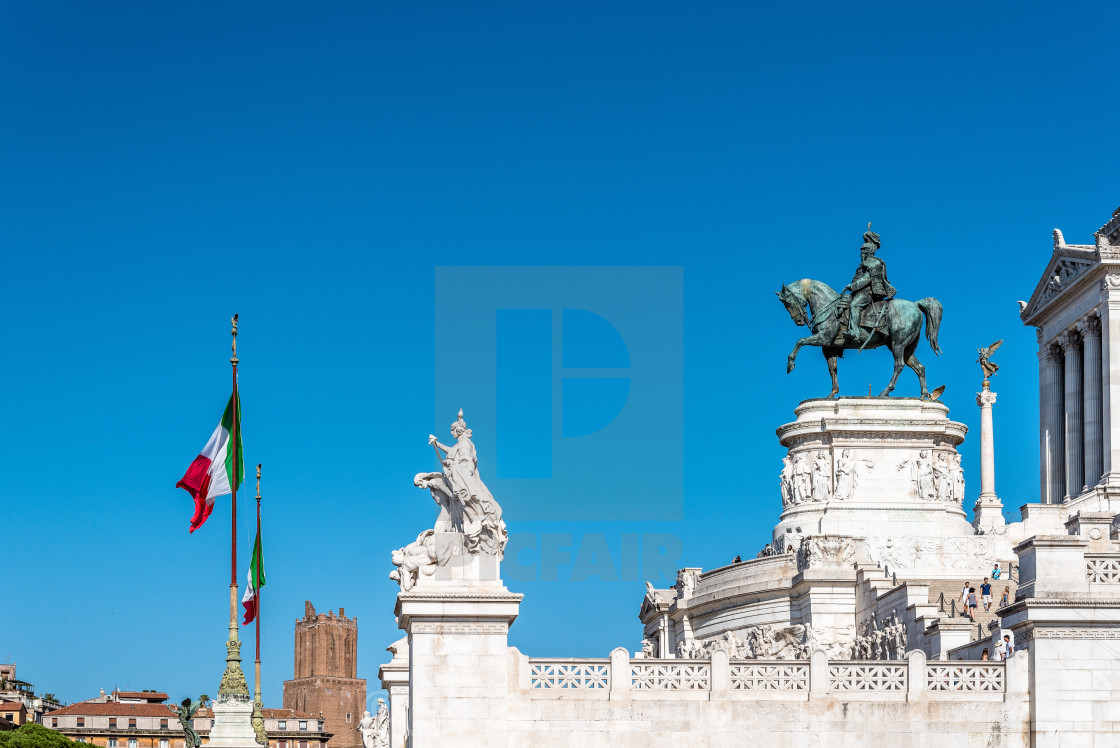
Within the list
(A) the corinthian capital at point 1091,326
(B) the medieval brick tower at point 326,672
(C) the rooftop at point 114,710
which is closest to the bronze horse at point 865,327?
(A) the corinthian capital at point 1091,326

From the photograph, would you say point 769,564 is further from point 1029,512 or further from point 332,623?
point 332,623

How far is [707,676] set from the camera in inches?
1260

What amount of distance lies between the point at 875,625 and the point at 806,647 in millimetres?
1903

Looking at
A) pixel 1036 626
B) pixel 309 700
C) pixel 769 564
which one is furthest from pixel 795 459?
pixel 309 700

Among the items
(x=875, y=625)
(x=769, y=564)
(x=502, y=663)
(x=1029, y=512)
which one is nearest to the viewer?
(x=502, y=663)

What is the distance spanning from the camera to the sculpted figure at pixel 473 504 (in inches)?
1272

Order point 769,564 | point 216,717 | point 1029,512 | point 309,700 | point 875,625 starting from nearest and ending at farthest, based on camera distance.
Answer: point 216,717, point 875,625, point 769,564, point 1029,512, point 309,700

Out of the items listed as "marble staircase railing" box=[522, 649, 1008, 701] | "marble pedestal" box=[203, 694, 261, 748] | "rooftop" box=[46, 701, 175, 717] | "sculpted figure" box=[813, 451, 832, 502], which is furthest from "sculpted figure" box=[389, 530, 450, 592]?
"rooftop" box=[46, 701, 175, 717]

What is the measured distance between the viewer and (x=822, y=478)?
176ft

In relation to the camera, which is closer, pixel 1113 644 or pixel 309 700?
pixel 1113 644

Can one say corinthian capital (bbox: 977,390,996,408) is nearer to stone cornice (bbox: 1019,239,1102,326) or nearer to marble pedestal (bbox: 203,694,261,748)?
stone cornice (bbox: 1019,239,1102,326)

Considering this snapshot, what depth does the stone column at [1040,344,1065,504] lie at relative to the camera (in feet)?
242

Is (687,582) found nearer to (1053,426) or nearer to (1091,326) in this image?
(1091,326)

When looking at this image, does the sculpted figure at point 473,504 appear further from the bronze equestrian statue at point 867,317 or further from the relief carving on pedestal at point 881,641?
the bronze equestrian statue at point 867,317
